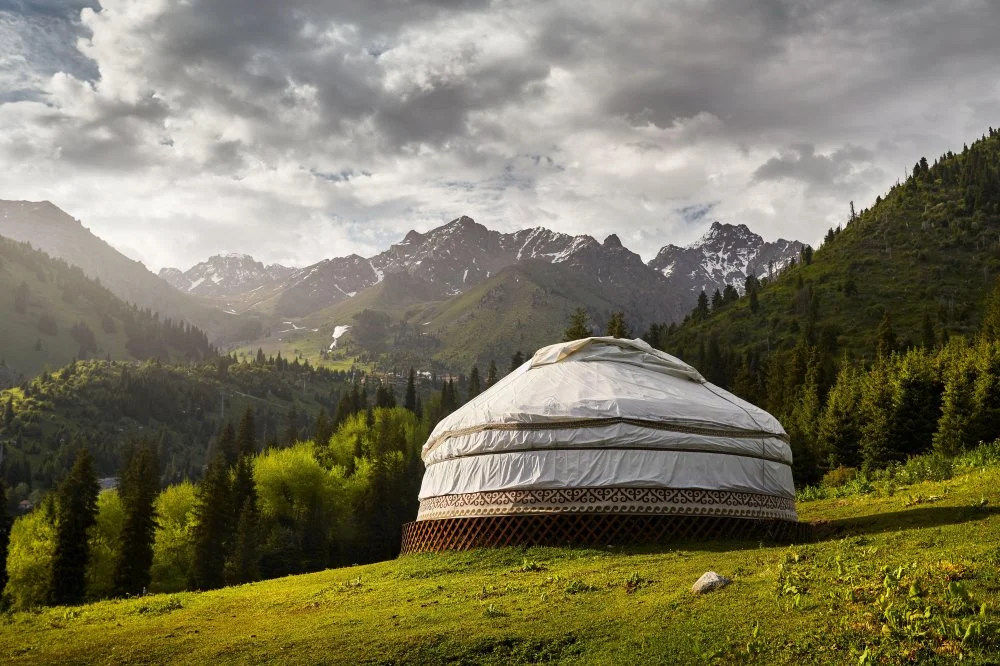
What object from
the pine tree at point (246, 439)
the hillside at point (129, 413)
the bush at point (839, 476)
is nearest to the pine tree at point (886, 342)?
the bush at point (839, 476)

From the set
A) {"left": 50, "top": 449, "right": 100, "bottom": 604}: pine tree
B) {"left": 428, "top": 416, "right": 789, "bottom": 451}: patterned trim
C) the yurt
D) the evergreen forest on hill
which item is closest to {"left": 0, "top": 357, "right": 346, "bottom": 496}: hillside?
the evergreen forest on hill

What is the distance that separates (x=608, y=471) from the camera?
17.4 metres

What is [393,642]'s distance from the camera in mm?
10375

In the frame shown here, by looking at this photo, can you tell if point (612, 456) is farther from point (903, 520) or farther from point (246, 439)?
point (246, 439)

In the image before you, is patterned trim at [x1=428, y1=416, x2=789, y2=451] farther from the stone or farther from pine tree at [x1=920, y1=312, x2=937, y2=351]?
pine tree at [x1=920, y1=312, x2=937, y2=351]

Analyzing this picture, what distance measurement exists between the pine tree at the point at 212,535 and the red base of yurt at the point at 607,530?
74.0 feet

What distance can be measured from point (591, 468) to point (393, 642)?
7985 millimetres

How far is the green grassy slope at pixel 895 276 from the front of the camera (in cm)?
8925

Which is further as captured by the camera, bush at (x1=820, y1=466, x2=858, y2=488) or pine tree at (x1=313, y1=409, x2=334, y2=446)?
pine tree at (x1=313, y1=409, x2=334, y2=446)

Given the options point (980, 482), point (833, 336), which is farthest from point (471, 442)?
point (833, 336)

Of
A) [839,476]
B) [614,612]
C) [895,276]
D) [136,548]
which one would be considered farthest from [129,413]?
[614,612]

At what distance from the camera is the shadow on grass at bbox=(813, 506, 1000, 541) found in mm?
15031

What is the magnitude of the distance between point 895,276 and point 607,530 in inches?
3919

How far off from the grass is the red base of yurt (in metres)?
0.61
